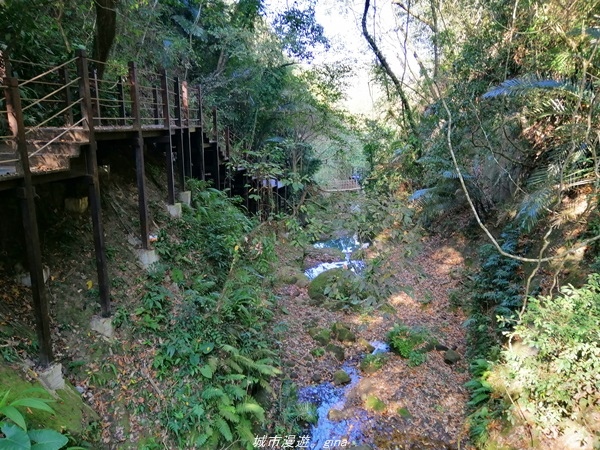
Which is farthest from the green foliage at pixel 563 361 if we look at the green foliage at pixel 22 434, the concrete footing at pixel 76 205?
the concrete footing at pixel 76 205

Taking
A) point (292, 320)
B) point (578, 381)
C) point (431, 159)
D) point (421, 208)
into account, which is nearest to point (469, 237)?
point (421, 208)

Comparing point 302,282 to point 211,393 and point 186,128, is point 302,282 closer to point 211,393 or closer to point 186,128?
point 186,128

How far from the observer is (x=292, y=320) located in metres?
9.27

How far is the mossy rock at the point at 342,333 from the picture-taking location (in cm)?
889

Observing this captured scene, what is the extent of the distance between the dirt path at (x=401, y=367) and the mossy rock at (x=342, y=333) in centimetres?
14

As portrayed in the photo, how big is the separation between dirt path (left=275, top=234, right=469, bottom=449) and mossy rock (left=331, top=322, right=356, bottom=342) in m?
0.14

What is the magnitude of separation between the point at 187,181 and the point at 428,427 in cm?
780

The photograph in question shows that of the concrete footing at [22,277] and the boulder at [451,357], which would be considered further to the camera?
the boulder at [451,357]

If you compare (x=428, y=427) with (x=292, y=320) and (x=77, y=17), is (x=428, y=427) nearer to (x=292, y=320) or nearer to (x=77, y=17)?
(x=292, y=320)

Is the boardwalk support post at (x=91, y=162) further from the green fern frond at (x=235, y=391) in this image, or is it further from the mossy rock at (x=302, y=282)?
the mossy rock at (x=302, y=282)

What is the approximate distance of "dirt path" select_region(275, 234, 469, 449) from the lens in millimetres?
6258

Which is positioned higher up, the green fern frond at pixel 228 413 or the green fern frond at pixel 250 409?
the green fern frond at pixel 228 413

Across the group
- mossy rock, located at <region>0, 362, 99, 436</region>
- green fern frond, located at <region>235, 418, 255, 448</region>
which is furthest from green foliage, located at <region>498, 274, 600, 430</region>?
mossy rock, located at <region>0, 362, 99, 436</region>

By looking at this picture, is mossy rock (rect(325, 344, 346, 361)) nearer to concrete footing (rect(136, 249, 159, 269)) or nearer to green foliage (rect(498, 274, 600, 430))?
green foliage (rect(498, 274, 600, 430))
